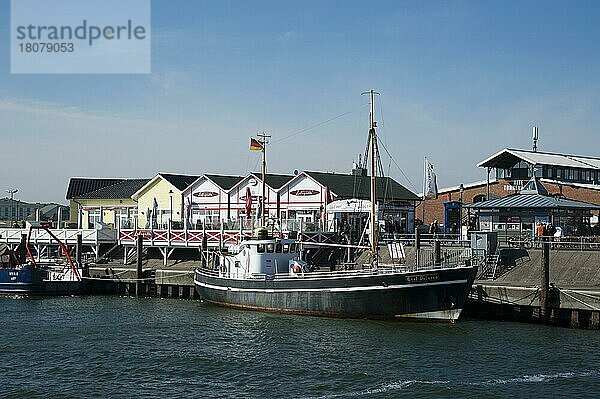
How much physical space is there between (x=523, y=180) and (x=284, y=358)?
3875 cm

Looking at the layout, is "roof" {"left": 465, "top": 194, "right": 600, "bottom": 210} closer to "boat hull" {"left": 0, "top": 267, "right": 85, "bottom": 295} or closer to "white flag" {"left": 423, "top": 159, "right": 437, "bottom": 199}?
"white flag" {"left": 423, "top": 159, "right": 437, "bottom": 199}

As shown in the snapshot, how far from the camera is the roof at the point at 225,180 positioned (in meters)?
66.1

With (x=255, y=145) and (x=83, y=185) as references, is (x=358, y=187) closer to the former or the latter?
(x=255, y=145)

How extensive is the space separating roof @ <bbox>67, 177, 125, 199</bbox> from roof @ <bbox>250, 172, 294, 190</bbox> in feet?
97.6

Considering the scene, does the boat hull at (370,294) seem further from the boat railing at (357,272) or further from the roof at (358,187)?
the roof at (358,187)

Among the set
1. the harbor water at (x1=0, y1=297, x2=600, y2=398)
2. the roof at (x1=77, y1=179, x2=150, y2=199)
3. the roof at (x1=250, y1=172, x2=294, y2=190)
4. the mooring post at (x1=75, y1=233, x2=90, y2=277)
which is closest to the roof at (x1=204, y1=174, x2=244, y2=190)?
the roof at (x1=250, y1=172, x2=294, y2=190)

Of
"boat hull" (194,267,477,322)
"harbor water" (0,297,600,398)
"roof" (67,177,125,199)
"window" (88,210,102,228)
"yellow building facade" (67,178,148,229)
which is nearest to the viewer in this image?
"harbor water" (0,297,600,398)

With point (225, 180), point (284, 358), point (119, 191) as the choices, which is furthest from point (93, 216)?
point (284, 358)

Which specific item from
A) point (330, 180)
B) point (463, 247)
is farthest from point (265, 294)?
point (330, 180)

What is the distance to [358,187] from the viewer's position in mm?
63844

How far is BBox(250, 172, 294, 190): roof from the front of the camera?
209 feet

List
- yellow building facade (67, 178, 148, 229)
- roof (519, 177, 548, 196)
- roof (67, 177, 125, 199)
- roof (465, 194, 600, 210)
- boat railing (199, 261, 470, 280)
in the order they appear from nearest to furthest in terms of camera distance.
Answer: boat railing (199, 261, 470, 280) → roof (465, 194, 600, 210) → roof (519, 177, 548, 196) → yellow building facade (67, 178, 148, 229) → roof (67, 177, 125, 199)

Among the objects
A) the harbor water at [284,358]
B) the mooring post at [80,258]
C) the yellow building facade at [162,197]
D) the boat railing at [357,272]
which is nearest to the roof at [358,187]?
the yellow building facade at [162,197]

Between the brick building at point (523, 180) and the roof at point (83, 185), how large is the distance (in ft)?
129
